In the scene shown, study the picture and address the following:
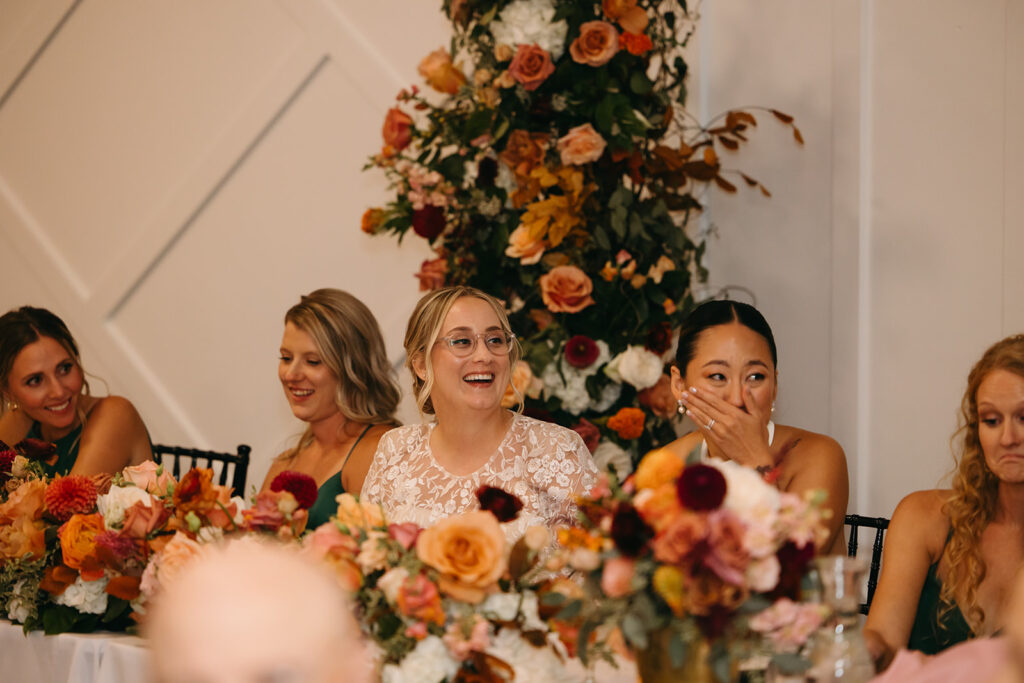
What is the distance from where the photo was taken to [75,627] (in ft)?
7.25

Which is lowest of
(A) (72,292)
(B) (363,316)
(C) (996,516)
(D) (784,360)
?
(A) (72,292)

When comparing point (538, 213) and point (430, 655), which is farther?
point (538, 213)

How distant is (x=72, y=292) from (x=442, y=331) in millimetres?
3386

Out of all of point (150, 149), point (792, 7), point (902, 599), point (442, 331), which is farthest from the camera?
point (150, 149)

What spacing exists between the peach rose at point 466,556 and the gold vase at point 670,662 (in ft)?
0.91

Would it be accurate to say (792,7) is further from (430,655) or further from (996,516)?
(430,655)

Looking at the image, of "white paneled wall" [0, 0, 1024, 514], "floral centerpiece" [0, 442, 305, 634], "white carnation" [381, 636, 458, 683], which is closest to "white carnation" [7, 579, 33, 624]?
"floral centerpiece" [0, 442, 305, 634]

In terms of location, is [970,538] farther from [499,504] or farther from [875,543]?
[499,504]

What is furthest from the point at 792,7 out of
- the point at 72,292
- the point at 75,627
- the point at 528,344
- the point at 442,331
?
the point at 72,292

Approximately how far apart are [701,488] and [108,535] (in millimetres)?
1297

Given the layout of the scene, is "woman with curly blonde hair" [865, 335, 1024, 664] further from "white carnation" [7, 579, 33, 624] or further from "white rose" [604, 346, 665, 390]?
"white carnation" [7, 579, 33, 624]

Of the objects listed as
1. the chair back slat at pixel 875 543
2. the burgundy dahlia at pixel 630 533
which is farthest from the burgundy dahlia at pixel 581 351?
the burgundy dahlia at pixel 630 533

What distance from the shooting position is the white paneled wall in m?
3.30

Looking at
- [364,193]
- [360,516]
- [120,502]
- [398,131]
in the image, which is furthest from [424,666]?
[364,193]
